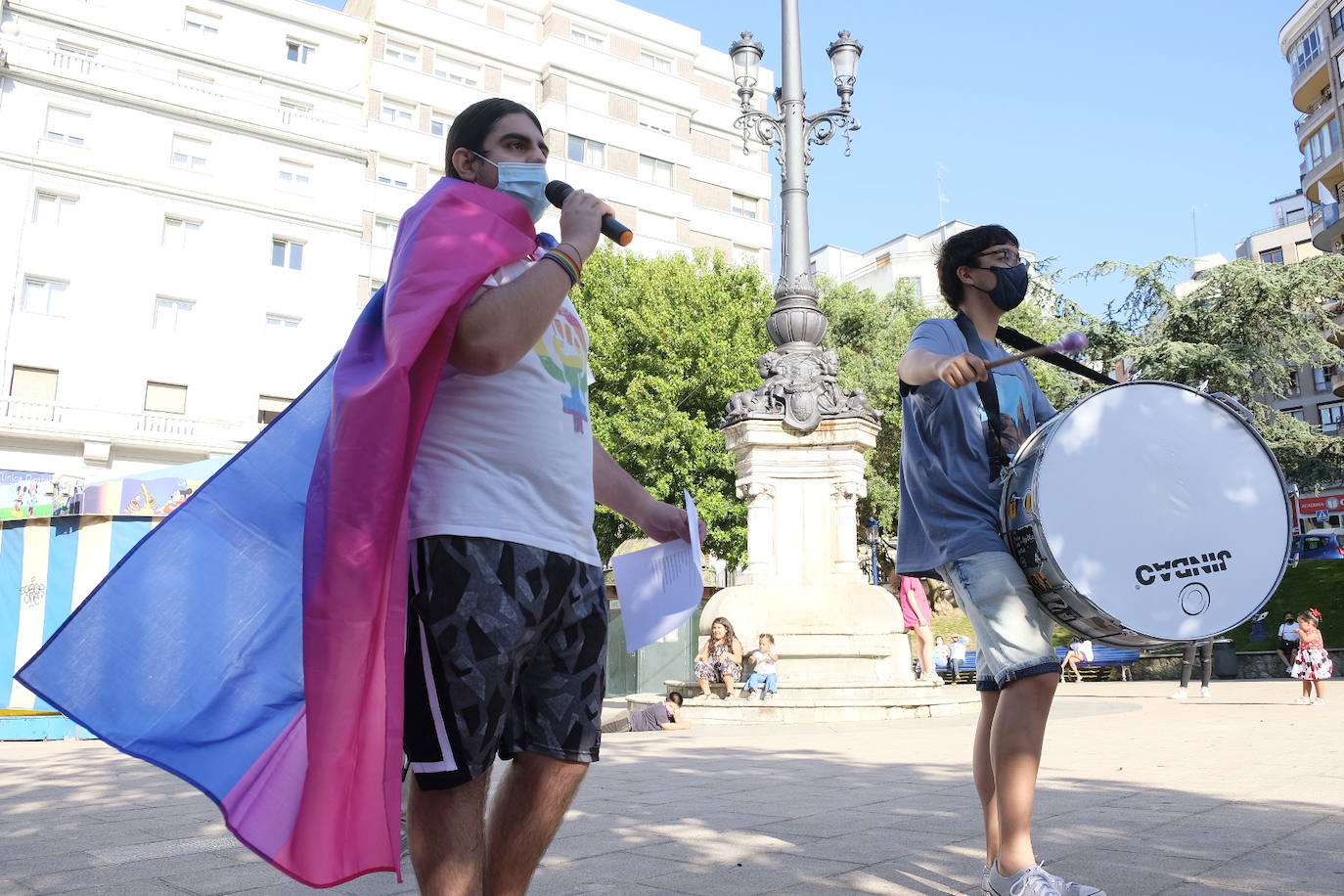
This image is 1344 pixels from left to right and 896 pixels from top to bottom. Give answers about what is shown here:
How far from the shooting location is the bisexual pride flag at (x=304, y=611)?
1.76 metres

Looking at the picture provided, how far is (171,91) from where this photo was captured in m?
30.0

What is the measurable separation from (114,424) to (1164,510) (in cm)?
2909

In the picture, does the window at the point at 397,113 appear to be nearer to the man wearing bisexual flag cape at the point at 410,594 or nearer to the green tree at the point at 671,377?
the green tree at the point at 671,377

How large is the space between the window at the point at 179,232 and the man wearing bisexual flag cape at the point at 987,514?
30.9m

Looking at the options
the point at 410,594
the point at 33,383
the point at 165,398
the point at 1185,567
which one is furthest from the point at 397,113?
the point at 410,594

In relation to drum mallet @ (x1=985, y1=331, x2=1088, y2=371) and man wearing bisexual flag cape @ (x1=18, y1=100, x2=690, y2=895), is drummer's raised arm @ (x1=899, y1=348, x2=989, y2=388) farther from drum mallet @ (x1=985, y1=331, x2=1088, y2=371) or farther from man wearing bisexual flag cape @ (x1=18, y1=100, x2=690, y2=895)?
man wearing bisexual flag cape @ (x1=18, y1=100, x2=690, y2=895)

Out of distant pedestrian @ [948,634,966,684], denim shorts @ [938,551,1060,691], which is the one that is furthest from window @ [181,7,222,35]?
denim shorts @ [938,551,1060,691]

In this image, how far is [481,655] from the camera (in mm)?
1880

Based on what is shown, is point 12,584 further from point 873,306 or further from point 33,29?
point 873,306

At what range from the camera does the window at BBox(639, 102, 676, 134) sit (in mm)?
41812

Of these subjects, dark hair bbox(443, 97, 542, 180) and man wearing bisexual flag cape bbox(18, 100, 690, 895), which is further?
dark hair bbox(443, 97, 542, 180)

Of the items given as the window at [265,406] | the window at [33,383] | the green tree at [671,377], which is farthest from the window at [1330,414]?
the window at [33,383]

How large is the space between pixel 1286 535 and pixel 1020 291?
3.62 feet

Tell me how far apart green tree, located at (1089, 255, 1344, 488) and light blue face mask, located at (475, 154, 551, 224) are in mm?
29694
